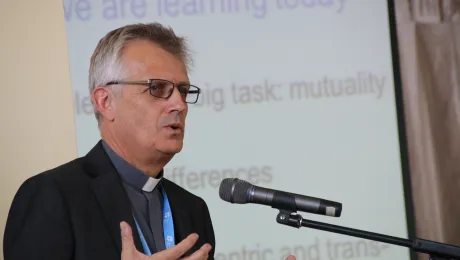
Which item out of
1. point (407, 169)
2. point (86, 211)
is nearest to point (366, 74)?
point (407, 169)

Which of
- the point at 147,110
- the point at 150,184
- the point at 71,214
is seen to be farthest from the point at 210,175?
the point at 71,214

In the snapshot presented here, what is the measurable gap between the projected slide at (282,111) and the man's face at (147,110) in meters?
1.42

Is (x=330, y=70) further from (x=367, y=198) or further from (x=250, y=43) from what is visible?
(x=367, y=198)

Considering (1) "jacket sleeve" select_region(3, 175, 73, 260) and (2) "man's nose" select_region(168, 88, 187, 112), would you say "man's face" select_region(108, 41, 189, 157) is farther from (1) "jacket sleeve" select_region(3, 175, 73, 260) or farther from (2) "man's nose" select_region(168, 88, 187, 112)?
(1) "jacket sleeve" select_region(3, 175, 73, 260)

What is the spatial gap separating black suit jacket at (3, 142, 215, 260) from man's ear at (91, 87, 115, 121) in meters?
0.13

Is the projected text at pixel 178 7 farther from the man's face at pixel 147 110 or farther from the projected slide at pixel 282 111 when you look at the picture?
the man's face at pixel 147 110

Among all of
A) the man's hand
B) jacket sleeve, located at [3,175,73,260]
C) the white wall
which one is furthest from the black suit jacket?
the white wall

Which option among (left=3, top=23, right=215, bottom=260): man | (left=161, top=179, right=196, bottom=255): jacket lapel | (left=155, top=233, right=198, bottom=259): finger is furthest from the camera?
(left=161, top=179, right=196, bottom=255): jacket lapel

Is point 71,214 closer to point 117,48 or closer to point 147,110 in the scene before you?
point 147,110

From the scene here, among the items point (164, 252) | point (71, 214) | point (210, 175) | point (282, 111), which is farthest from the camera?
point (282, 111)

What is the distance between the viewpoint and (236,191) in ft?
6.14

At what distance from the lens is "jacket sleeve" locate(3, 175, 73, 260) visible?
188 cm

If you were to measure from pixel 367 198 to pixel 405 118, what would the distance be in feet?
1.81

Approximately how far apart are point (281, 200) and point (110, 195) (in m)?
0.61
